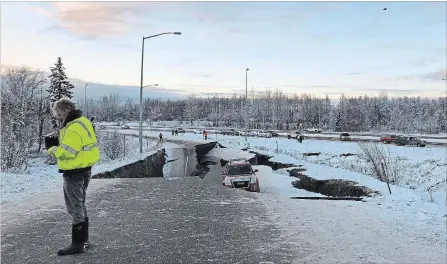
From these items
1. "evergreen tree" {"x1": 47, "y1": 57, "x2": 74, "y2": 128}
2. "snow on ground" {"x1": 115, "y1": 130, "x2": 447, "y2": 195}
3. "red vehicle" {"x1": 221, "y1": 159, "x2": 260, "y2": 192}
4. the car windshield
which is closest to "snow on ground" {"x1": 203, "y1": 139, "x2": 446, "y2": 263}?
"red vehicle" {"x1": 221, "y1": 159, "x2": 260, "y2": 192}

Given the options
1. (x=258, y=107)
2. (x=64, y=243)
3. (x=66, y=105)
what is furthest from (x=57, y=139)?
(x=258, y=107)

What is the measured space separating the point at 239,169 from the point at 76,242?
1173cm

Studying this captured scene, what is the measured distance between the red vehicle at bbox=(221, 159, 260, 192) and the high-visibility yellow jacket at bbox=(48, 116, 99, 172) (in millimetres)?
10893

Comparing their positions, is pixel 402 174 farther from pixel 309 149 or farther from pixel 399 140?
pixel 399 140

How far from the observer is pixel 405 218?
10164 millimetres

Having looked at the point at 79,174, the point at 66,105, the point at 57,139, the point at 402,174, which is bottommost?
the point at 402,174

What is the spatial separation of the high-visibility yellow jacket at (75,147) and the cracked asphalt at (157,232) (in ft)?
4.97

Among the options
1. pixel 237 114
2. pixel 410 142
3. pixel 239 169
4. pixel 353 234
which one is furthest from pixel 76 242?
pixel 237 114

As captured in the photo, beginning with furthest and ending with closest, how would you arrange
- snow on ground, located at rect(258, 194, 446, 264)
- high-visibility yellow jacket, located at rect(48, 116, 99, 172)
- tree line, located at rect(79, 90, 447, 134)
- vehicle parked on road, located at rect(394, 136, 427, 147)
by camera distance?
1. tree line, located at rect(79, 90, 447, 134)
2. vehicle parked on road, located at rect(394, 136, 427, 147)
3. snow on ground, located at rect(258, 194, 446, 264)
4. high-visibility yellow jacket, located at rect(48, 116, 99, 172)

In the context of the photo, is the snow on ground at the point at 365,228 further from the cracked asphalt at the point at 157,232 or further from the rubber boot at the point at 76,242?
the rubber boot at the point at 76,242

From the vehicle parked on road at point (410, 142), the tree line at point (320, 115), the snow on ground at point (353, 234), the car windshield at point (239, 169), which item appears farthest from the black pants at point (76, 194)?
the tree line at point (320, 115)

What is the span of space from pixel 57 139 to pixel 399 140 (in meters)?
51.6

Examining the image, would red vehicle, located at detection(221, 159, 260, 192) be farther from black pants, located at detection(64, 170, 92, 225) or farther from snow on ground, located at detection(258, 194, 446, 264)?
black pants, located at detection(64, 170, 92, 225)

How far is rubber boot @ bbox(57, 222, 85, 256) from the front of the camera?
6.45 meters
